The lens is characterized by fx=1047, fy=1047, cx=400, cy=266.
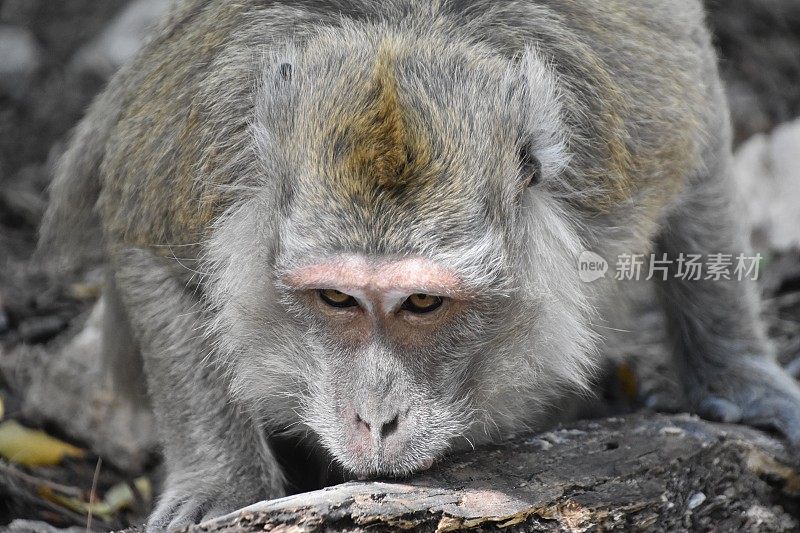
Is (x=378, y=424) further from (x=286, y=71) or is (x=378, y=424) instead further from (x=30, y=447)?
(x=30, y=447)

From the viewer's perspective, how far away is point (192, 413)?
187 inches

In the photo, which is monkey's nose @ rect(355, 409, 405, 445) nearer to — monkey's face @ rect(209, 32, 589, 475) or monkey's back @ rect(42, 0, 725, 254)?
monkey's face @ rect(209, 32, 589, 475)

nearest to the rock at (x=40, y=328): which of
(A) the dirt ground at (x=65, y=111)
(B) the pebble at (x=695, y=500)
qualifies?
(A) the dirt ground at (x=65, y=111)

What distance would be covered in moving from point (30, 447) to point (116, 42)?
182 inches

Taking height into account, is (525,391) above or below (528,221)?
below

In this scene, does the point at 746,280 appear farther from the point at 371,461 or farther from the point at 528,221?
the point at 371,461

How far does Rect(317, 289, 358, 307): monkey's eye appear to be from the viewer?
385 centimetres

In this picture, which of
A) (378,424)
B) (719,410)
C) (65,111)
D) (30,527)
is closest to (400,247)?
(378,424)

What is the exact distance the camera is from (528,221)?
4.14 meters

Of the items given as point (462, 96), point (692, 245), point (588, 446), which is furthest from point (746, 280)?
point (462, 96)

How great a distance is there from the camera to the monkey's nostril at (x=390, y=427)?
12.4 feet

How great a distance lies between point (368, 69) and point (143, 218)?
1.31 meters

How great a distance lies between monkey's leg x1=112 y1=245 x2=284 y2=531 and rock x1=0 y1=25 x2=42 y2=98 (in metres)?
5.05

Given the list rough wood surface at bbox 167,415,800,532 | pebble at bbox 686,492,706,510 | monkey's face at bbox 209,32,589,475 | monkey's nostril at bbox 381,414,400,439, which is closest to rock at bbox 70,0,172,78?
monkey's face at bbox 209,32,589,475
